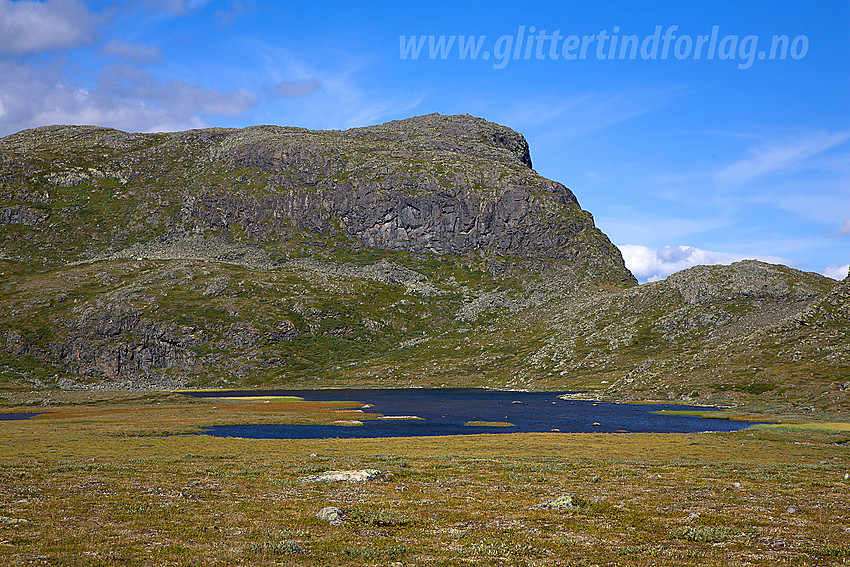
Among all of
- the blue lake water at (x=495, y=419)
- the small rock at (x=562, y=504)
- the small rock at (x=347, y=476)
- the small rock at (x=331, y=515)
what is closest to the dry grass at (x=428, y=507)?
the small rock at (x=331, y=515)

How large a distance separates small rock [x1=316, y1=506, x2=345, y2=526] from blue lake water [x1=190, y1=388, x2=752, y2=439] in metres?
60.0

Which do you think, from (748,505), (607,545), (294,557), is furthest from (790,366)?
(294,557)

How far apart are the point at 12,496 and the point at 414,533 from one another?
23309 millimetres

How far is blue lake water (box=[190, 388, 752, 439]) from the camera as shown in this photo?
95312 millimetres

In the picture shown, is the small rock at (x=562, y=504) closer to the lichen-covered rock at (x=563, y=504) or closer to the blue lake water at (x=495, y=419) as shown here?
the lichen-covered rock at (x=563, y=504)

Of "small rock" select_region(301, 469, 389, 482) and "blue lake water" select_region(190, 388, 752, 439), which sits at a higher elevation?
"small rock" select_region(301, 469, 389, 482)

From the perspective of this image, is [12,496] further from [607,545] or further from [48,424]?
[48,424]

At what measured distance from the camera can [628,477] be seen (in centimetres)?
4512

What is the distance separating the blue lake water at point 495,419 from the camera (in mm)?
95312

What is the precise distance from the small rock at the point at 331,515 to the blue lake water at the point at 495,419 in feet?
197

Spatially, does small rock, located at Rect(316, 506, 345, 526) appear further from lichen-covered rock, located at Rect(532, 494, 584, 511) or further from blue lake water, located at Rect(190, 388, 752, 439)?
blue lake water, located at Rect(190, 388, 752, 439)

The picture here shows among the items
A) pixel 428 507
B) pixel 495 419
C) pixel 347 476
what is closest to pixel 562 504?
pixel 428 507

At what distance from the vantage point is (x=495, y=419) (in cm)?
11538

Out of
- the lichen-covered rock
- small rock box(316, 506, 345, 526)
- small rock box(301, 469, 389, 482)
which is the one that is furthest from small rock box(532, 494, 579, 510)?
small rock box(301, 469, 389, 482)
